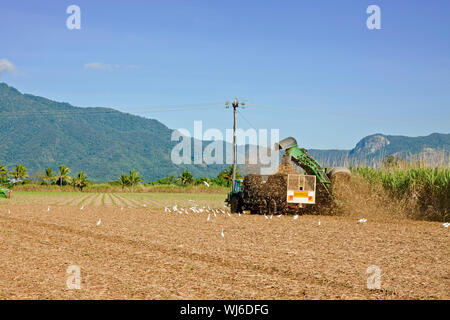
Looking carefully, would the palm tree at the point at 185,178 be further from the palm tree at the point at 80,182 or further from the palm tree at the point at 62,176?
the palm tree at the point at 62,176

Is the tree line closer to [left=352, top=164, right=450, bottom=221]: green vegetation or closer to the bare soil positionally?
[left=352, top=164, right=450, bottom=221]: green vegetation

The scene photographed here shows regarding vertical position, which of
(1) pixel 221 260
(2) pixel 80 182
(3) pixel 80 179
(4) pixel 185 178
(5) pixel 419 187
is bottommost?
(2) pixel 80 182

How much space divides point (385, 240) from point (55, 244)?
10.0 m

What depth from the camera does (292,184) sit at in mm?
23391

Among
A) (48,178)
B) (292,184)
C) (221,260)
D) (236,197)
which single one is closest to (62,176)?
(48,178)

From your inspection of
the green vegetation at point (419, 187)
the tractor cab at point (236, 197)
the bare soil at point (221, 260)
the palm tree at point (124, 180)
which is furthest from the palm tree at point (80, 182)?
the bare soil at point (221, 260)

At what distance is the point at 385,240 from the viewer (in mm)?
15844

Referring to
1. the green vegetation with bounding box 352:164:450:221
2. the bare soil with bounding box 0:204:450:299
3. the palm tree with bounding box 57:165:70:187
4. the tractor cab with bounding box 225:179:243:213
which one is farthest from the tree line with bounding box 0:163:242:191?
the bare soil with bounding box 0:204:450:299

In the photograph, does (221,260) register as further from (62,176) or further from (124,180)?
(62,176)

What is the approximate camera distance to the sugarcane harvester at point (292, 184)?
2350 cm
